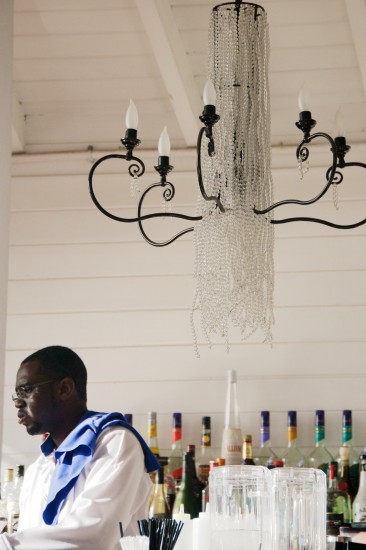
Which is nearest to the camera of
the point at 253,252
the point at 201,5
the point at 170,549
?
the point at 170,549

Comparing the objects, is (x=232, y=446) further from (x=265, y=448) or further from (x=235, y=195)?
(x=235, y=195)

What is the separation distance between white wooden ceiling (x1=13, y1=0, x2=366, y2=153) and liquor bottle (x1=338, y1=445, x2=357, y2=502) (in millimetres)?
1162

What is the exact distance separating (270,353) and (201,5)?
1.23 m

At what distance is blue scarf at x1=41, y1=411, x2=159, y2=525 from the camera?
2.40 meters

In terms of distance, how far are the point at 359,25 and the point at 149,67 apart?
2.57 feet

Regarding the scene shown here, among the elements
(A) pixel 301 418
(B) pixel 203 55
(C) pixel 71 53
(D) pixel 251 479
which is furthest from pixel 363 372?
(D) pixel 251 479

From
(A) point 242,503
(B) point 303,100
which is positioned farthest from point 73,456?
(B) point 303,100

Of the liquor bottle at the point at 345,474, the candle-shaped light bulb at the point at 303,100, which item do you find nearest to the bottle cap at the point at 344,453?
the liquor bottle at the point at 345,474

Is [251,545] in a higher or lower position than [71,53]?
lower

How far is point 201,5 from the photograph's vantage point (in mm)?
3297

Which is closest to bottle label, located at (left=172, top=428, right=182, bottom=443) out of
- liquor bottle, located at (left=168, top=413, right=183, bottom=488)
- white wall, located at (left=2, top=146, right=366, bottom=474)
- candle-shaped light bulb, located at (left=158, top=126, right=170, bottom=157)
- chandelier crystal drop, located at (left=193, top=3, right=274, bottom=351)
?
liquor bottle, located at (left=168, top=413, right=183, bottom=488)

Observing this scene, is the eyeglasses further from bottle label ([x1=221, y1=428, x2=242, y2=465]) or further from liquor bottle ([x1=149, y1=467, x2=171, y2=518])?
bottle label ([x1=221, y1=428, x2=242, y2=465])

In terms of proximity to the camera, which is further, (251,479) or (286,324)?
(286,324)

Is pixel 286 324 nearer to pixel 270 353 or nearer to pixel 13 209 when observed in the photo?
pixel 270 353
